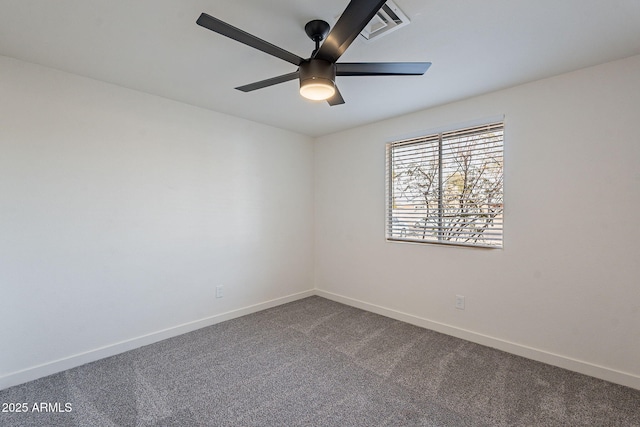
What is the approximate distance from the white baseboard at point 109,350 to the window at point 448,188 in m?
2.07

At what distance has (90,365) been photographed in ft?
7.73

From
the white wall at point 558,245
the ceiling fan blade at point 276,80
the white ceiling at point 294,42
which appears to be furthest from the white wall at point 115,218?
the white wall at point 558,245

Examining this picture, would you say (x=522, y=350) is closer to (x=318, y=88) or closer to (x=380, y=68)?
(x=380, y=68)

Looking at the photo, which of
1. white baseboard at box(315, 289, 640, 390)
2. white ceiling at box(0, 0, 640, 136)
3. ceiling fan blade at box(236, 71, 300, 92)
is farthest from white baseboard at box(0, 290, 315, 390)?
ceiling fan blade at box(236, 71, 300, 92)

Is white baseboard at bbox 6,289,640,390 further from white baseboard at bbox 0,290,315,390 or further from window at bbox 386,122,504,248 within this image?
window at bbox 386,122,504,248

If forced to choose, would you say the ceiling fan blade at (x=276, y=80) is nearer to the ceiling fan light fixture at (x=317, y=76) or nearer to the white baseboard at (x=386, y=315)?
the ceiling fan light fixture at (x=317, y=76)

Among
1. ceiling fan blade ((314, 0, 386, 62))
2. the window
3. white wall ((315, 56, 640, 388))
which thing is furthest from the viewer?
the window

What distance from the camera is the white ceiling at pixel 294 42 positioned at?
158 centimetres

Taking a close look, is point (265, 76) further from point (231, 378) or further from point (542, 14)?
point (231, 378)

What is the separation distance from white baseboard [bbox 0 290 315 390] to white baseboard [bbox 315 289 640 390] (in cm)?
165

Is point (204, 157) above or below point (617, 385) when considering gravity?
above

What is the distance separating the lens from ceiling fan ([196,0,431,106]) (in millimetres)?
1288

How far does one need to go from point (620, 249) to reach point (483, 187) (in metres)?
1.03

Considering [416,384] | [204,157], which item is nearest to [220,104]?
[204,157]
